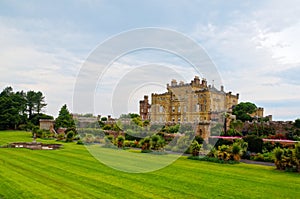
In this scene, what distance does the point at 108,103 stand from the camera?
11.3 m

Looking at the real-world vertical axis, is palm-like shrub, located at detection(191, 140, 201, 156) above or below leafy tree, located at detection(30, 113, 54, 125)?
below

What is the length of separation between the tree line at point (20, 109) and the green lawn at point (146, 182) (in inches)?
1298

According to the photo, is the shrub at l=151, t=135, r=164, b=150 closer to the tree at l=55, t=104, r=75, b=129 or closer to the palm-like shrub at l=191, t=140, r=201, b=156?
the palm-like shrub at l=191, t=140, r=201, b=156

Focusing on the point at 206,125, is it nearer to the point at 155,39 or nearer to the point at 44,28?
the point at 155,39

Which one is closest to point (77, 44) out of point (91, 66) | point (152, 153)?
point (91, 66)

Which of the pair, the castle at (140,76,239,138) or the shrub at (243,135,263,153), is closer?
the shrub at (243,135,263,153)

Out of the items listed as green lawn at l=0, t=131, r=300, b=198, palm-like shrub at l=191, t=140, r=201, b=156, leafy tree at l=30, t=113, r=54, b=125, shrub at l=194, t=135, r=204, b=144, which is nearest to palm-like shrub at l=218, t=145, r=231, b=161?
palm-like shrub at l=191, t=140, r=201, b=156

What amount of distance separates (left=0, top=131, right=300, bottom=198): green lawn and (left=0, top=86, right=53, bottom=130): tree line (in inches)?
1298

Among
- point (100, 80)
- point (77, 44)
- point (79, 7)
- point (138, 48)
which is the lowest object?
point (100, 80)

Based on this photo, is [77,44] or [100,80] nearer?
[100,80]

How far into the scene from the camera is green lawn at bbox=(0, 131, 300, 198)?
7.15m

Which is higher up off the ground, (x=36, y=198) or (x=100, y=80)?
(x=100, y=80)

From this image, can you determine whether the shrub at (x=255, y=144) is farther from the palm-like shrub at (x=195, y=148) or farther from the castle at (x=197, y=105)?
the palm-like shrub at (x=195, y=148)

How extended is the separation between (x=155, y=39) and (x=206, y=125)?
823 centimetres
